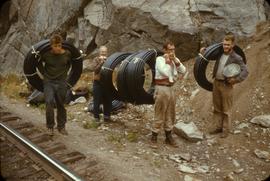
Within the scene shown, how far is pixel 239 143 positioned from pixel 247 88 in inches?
80.4

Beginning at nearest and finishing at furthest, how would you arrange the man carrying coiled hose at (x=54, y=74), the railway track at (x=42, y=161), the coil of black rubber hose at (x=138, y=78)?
the railway track at (x=42, y=161)
the man carrying coiled hose at (x=54, y=74)
the coil of black rubber hose at (x=138, y=78)

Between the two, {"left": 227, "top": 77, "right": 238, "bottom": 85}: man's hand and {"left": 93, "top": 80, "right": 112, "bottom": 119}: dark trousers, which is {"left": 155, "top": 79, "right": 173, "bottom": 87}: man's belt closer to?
{"left": 227, "top": 77, "right": 238, "bottom": 85}: man's hand

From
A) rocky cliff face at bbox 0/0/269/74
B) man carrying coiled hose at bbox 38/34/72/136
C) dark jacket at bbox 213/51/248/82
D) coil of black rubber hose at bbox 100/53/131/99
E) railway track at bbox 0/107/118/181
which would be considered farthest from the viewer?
rocky cliff face at bbox 0/0/269/74

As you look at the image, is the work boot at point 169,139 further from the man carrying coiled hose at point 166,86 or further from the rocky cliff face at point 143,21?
the rocky cliff face at point 143,21

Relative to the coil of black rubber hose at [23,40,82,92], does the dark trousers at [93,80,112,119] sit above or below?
below

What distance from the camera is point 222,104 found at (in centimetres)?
893

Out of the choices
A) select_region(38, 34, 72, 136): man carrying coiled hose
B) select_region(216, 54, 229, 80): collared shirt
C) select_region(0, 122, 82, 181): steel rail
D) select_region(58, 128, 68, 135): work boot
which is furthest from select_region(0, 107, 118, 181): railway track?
select_region(216, 54, 229, 80): collared shirt

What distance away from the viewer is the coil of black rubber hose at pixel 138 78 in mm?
9016

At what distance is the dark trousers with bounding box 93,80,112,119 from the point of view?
991cm

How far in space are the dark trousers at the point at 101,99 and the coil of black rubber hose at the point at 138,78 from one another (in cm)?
97

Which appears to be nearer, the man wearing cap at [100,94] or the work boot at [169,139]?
the work boot at [169,139]

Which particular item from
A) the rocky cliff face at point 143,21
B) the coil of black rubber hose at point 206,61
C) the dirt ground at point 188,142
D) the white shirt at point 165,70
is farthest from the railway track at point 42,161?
the rocky cliff face at point 143,21

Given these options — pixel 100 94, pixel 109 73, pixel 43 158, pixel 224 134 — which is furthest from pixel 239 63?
pixel 43 158

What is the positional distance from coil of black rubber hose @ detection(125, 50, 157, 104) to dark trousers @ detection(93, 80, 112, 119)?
0.97 meters
